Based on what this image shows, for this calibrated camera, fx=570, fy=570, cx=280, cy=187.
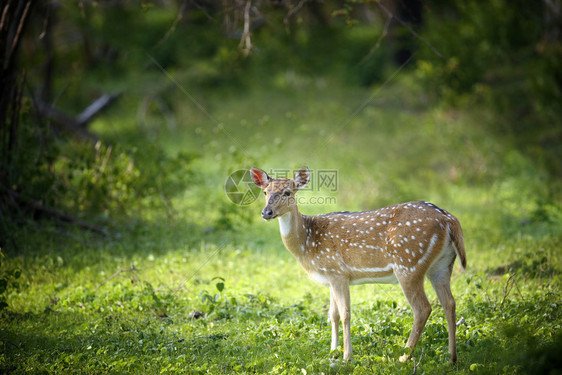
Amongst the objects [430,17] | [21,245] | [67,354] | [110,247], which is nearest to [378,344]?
[67,354]

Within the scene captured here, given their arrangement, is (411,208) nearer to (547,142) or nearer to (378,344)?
(378,344)

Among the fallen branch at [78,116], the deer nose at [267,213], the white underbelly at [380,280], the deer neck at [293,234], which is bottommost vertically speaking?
the white underbelly at [380,280]

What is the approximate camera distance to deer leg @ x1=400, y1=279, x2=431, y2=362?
5582 millimetres

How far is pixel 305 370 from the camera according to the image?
5.39 m

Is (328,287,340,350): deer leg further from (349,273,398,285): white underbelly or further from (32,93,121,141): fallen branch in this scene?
(32,93,121,141): fallen branch

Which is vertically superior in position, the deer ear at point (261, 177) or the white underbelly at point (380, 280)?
the deer ear at point (261, 177)

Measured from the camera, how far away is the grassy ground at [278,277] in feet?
18.8

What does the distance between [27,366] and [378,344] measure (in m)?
3.57

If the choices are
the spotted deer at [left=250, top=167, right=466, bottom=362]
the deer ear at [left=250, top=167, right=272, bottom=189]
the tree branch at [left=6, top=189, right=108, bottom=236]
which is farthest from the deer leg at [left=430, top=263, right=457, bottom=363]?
the tree branch at [left=6, top=189, right=108, bottom=236]

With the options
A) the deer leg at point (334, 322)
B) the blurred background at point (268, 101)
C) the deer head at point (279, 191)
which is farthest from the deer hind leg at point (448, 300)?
the blurred background at point (268, 101)

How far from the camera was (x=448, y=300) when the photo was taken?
5.65 meters

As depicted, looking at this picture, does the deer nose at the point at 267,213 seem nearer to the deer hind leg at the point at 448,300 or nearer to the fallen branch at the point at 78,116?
the deer hind leg at the point at 448,300

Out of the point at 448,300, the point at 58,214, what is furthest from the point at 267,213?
the point at 58,214

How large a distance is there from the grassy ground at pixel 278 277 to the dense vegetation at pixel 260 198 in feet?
0.11
